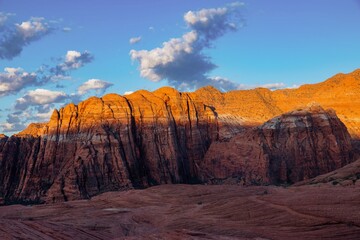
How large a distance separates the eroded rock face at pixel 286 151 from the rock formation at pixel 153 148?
0.19m

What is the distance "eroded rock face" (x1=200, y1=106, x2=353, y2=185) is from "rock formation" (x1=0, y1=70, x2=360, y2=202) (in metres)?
0.19

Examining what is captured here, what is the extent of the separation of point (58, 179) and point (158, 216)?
41.6 m

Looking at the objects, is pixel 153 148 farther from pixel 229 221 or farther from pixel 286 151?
pixel 229 221

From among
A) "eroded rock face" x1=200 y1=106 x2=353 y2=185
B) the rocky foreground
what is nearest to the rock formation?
"eroded rock face" x1=200 y1=106 x2=353 y2=185

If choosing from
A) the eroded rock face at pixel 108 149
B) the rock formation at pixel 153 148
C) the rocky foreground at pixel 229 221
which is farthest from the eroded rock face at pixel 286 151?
the rocky foreground at pixel 229 221

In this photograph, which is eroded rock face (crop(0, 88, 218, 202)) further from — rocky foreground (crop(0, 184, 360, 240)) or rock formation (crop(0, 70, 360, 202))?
rocky foreground (crop(0, 184, 360, 240))

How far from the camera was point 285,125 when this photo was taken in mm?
87250

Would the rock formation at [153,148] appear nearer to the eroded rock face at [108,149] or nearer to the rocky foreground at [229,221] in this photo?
the eroded rock face at [108,149]

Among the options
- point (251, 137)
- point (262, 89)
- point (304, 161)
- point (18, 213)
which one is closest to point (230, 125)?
point (251, 137)

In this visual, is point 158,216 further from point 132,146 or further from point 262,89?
point 262,89

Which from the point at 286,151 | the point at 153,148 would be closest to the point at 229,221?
the point at 286,151

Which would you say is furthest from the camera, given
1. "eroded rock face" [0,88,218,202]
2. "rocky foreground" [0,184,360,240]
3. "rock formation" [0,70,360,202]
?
"rock formation" [0,70,360,202]

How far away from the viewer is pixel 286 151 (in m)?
84.1

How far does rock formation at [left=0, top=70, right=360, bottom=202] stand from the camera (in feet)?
262
